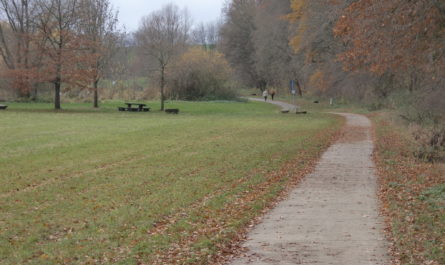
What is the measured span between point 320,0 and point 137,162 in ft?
91.2

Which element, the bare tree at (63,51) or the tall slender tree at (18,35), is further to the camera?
the tall slender tree at (18,35)

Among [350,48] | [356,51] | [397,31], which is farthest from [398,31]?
[350,48]

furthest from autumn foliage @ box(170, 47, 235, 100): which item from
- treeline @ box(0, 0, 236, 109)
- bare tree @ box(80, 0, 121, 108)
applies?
bare tree @ box(80, 0, 121, 108)

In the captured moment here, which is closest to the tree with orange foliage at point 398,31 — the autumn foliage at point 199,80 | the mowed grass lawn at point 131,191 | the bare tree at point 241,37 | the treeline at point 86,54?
the mowed grass lawn at point 131,191

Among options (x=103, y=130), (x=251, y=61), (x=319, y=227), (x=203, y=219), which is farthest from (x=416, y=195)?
(x=251, y=61)

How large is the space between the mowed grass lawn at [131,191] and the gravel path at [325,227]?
0.53m

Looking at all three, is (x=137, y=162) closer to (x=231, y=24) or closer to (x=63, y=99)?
(x=63, y=99)

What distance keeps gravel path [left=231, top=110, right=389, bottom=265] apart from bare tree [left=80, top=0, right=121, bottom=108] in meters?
40.3

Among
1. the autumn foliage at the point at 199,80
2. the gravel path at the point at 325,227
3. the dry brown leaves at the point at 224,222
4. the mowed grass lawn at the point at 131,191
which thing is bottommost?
the mowed grass lawn at the point at 131,191

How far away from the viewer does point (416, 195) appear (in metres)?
11.8

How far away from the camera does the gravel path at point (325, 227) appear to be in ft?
24.6

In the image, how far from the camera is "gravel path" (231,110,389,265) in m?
7.49

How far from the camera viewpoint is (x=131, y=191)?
12.9 meters

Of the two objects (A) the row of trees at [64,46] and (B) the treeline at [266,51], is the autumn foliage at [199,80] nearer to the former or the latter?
(B) the treeline at [266,51]
